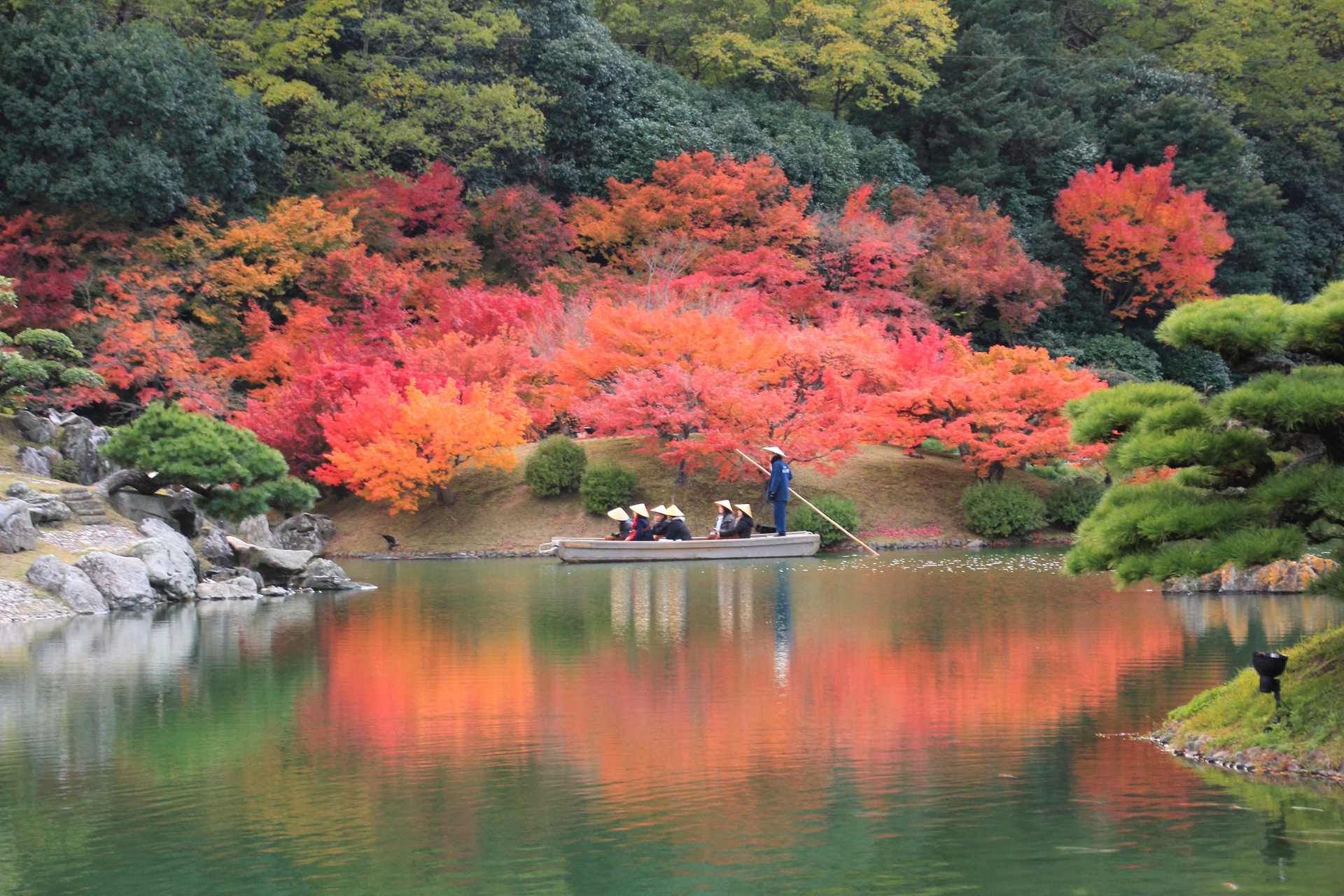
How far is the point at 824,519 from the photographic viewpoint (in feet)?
77.3

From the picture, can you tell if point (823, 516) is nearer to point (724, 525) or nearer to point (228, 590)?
point (724, 525)

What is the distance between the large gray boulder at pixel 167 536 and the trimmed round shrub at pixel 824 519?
398 inches

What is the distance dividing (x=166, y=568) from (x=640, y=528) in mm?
7609

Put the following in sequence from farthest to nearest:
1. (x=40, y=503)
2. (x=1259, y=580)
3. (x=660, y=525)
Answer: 1. (x=660, y=525)
2. (x=40, y=503)
3. (x=1259, y=580)

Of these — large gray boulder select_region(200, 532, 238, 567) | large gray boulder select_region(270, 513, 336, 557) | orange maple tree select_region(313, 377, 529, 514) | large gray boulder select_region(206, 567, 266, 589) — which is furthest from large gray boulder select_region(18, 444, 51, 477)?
orange maple tree select_region(313, 377, 529, 514)

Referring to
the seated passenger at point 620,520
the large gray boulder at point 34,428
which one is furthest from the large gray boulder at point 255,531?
the seated passenger at point 620,520

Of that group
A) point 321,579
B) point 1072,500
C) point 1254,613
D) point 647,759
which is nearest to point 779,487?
point 1072,500

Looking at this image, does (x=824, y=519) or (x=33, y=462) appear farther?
(x=824, y=519)

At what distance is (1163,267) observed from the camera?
34125 mm

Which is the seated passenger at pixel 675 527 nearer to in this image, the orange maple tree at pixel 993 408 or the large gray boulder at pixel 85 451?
the orange maple tree at pixel 993 408

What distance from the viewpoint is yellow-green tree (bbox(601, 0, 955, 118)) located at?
37.1m

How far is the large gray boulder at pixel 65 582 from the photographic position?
590 inches

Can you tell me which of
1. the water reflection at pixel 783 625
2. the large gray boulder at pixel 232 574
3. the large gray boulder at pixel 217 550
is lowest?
the water reflection at pixel 783 625

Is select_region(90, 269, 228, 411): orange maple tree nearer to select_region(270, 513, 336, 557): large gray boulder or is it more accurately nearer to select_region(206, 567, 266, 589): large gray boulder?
select_region(270, 513, 336, 557): large gray boulder
